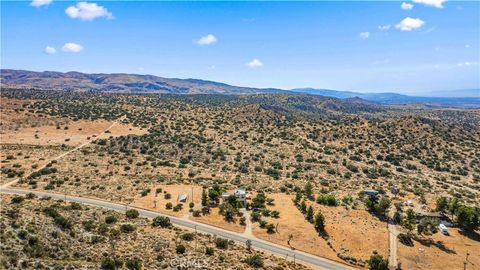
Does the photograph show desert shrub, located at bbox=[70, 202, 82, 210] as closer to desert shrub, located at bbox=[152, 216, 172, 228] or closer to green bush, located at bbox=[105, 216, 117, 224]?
green bush, located at bbox=[105, 216, 117, 224]

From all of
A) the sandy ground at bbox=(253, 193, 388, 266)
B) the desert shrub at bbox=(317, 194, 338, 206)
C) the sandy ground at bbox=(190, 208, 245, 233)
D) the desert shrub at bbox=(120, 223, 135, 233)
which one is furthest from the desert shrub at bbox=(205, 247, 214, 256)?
the desert shrub at bbox=(317, 194, 338, 206)

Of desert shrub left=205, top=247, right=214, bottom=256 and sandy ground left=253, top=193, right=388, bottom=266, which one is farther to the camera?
sandy ground left=253, top=193, right=388, bottom=266

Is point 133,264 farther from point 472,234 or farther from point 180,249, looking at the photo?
point 472,234

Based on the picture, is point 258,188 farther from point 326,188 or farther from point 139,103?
point 139,103

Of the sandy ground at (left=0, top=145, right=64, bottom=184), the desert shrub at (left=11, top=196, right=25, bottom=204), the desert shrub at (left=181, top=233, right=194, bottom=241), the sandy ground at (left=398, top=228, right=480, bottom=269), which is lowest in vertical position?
the sandy ground at (left=398, top=228, right=480, bottom=269)

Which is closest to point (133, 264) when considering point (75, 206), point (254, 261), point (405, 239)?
point (254, 261)

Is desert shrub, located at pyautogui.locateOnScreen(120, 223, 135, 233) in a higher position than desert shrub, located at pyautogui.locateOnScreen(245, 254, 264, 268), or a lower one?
higher
